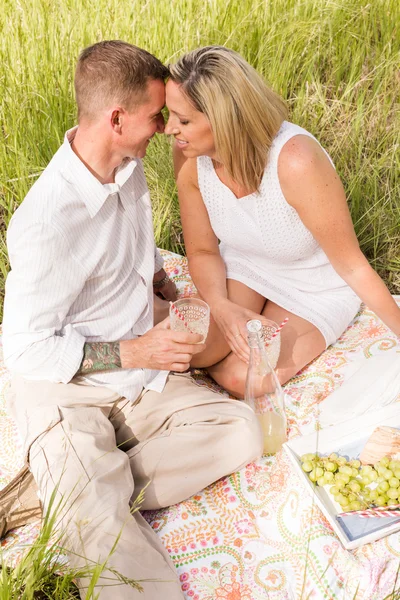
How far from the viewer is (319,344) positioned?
287cm

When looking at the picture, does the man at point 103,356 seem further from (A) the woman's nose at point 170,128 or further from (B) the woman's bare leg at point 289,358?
(B) the woman's bare leg at point 289,358

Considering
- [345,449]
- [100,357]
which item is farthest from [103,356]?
[345,449]

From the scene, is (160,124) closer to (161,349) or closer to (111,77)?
(111,77)

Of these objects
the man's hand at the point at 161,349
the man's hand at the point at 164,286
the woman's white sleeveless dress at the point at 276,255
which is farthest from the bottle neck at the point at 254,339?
the man's hand at the point at 164,286

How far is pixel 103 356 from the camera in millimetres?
2350

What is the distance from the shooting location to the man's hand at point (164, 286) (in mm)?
3068

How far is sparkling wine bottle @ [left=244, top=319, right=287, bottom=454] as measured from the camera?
2.49 metres

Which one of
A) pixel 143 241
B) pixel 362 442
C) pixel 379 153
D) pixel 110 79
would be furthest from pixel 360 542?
pixel 379 153

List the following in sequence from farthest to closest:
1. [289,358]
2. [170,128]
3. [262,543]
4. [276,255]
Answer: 1. [276,255]
2. [289,358]
3. [170,128]
4. [262,543]

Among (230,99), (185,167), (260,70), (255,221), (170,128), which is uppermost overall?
(230,99)

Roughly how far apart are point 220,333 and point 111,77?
116 cm

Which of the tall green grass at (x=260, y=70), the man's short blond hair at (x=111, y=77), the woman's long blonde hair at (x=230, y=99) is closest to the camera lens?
the man's short blond hair at (x=111, y=77)

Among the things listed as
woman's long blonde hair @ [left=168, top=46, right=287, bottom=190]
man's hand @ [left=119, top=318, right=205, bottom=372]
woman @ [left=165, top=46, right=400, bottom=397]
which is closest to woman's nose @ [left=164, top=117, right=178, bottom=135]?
woman @ [left=165, top=46, right=400, bottom=397]

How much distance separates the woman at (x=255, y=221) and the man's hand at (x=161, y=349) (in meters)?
0.36
